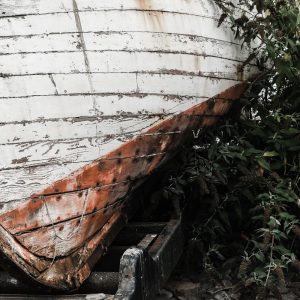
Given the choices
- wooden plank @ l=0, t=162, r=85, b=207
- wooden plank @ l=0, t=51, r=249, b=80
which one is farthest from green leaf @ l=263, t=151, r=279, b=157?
wooden plank @ l=0, t=162, r=85, b=207

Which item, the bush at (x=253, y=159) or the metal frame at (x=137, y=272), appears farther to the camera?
the bush at (x=253, y=159)

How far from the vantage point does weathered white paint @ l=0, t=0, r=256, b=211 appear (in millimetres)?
2033

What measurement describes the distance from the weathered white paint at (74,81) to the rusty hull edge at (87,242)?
0.05 m

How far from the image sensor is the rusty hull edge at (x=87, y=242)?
1892 mm

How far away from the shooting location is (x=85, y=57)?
6.91 ft

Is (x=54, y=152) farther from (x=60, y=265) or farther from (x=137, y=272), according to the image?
(x=137, y=272)

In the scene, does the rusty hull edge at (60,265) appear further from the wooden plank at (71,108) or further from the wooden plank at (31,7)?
the wooden plank at (31,7)

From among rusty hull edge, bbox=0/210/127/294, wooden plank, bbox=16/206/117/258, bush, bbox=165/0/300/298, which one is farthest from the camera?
bush, bbox=165/0/300/298

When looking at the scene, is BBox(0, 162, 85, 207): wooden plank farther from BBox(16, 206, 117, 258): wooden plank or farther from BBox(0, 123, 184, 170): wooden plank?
BBox(16, 206, 117, 258): wooden plank

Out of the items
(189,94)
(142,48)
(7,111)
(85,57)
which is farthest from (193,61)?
(7,111)

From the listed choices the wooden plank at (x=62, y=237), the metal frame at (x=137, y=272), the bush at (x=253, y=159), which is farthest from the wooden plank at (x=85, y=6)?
the metal frame at (x=137, y=272)

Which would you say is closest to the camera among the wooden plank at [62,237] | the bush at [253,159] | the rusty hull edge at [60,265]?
the rusty hull edge at [60,265]

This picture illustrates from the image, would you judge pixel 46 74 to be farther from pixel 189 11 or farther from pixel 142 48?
pixel 189 11

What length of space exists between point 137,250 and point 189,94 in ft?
2.80
